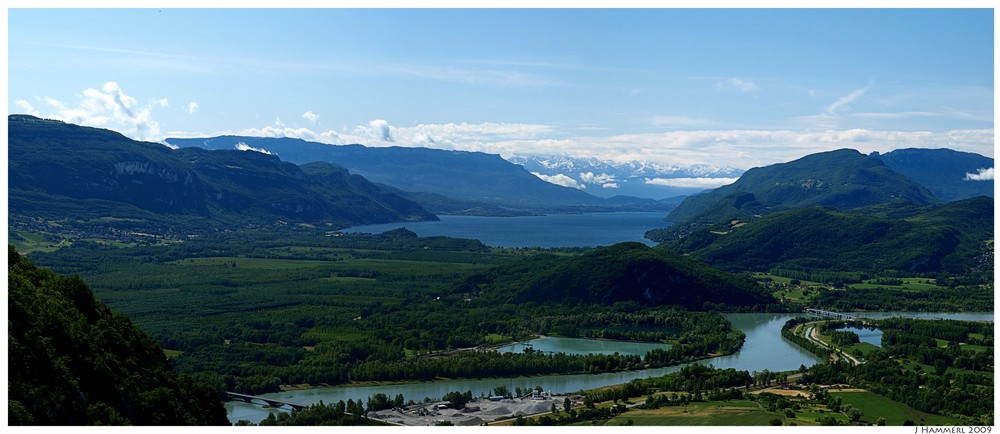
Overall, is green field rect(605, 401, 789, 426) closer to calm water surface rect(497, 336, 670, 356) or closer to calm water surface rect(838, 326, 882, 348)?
calm water surface rect(497, 336, 670, 356)

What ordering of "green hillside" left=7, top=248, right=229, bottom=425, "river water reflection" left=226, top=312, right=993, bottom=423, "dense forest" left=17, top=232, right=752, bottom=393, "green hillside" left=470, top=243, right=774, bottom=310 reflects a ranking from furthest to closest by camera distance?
"green hillside" left=470, top=243, right=774, bottom=310 < "dense forest" left=17, top=232, right=752, bottom=393 < "river water reflection" left=226, top=312, right=993, bottom=423 < "green hillside" left=7, top=248, right=229, bottom=425

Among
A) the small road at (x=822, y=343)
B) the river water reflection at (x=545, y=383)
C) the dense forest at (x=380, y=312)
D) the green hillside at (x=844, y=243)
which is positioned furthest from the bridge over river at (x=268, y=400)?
the green hillside at (x=844, y=243)

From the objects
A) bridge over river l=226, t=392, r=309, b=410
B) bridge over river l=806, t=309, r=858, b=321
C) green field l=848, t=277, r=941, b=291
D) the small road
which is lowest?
bridge over river l=226, t=392, r=309, b=410

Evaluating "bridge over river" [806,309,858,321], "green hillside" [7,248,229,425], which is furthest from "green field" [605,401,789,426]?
"bridge over river" [806,309,858,321]

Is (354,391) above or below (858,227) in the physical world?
below

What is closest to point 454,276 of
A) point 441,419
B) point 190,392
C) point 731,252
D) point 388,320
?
point 388,320

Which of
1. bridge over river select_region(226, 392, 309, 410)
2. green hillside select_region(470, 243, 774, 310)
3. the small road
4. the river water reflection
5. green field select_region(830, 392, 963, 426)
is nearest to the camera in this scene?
green field select_region(830, 392, 963, 426)

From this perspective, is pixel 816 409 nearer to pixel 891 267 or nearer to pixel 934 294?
pixel 934 294
